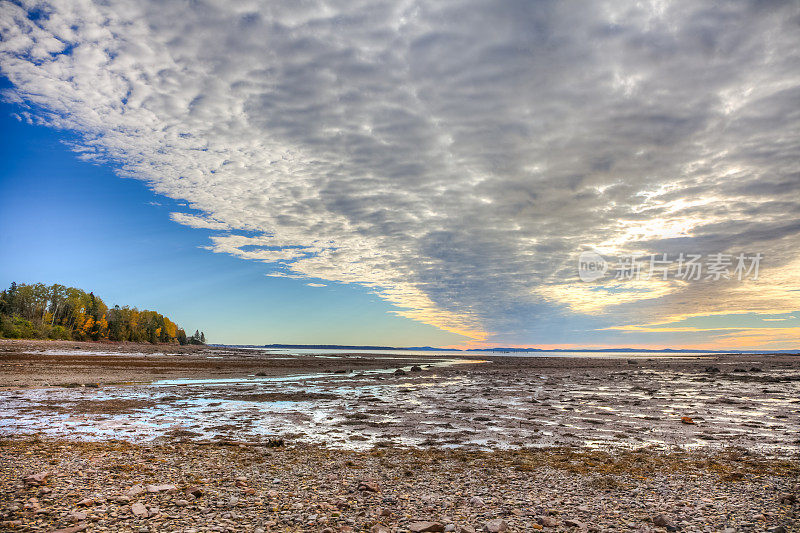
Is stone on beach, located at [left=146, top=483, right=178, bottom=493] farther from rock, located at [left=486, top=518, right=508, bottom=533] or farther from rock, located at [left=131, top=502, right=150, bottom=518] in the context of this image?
rock, located at [left=486, top=518, right=508, bottom=533]

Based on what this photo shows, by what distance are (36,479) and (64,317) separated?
160568 mm

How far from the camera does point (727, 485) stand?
9695 millimetres

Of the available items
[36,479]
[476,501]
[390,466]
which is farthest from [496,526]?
[36,479]

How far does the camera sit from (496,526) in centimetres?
723

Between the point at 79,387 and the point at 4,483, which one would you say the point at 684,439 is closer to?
the point at 4,483

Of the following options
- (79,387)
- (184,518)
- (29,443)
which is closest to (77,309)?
(79,387)

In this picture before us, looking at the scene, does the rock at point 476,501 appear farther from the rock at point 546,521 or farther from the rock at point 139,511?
the rock at point 139,511

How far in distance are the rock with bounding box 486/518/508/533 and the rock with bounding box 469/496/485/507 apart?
3.09ft

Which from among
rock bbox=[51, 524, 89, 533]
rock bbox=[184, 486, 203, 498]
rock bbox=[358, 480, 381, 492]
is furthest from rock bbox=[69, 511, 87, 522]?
rock bbox=[358, 480, 381, 492]

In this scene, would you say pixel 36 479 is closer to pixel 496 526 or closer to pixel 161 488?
Result: pixel 161 488

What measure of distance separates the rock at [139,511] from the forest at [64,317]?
12119 cm

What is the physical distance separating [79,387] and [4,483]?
23188 mm

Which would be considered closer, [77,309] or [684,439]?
[684,439]

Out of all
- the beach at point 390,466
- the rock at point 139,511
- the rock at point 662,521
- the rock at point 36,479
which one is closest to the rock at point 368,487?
the beach at point 390,466
